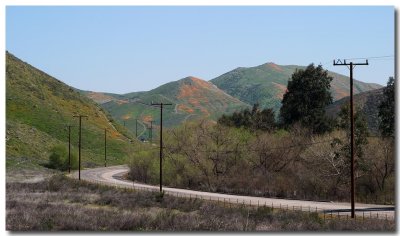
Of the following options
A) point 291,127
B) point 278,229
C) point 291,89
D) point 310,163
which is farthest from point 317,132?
point 278,229

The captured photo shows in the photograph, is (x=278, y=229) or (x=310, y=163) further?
(x=310, y=163)

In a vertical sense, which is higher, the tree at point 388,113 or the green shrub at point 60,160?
the tree at point 388,113

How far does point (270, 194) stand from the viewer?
203ft

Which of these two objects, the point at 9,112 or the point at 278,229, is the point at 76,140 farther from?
the point at 278,229

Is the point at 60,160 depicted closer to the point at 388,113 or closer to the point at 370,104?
the point at 388,113

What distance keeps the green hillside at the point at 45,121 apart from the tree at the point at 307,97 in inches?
1032

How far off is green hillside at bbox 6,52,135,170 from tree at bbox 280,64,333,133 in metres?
26.2

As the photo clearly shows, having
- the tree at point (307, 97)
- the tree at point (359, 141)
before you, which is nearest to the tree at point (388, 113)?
the tree at point (359, 141)

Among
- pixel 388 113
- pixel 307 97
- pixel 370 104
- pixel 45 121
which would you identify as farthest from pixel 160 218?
pixel 45 121

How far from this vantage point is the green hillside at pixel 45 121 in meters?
108

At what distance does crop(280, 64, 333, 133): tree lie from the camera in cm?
7862

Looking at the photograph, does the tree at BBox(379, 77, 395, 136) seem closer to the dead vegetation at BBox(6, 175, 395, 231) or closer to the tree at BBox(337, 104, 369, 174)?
the tree at BBox(337, 104, 369, 174)

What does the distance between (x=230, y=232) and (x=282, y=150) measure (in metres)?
39.3

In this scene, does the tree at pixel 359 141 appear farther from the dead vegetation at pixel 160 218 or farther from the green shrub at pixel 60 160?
the green shrub at pixel 60 160
